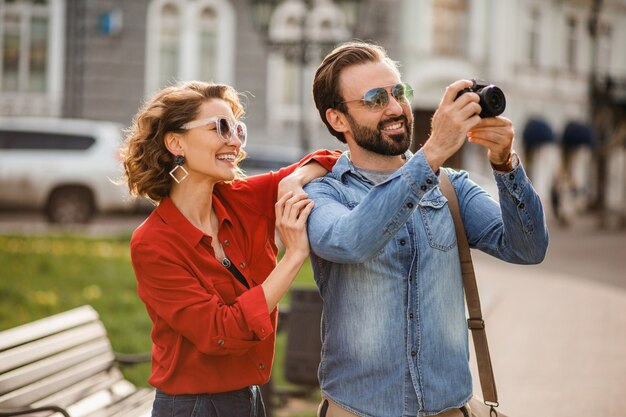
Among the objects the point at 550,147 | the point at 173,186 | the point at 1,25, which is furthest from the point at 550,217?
the point at 173,186

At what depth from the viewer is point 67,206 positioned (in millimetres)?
18547

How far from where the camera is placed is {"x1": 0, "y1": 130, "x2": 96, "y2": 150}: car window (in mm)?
18422

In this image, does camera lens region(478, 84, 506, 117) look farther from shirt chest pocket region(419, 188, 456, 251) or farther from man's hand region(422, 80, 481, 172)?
shirt chest pocket region(419, 188, 456, 251)

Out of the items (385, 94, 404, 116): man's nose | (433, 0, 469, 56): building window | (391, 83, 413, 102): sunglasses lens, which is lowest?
(385, 94, 404, 116): man's nose

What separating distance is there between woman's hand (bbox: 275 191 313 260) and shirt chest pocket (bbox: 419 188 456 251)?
0.33 meters

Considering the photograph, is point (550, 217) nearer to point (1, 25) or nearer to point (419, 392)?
point (1, 25)

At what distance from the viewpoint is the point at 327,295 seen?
2631 millimetres

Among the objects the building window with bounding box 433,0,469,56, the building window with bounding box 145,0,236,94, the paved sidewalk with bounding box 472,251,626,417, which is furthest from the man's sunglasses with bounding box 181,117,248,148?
the building window with bounding box 433,0,469,56

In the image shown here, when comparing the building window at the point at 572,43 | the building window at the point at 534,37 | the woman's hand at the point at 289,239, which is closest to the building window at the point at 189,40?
the building window at the point at 534,37

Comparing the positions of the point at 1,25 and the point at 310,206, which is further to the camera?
the point at 1,25

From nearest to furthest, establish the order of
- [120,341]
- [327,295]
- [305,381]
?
[327,295] → [305,381] → [120,341]

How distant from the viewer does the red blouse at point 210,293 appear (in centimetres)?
262

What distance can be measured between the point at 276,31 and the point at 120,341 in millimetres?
19284

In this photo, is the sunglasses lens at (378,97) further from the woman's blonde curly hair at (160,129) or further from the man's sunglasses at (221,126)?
the woman's blonde curly hair at (160,129)
